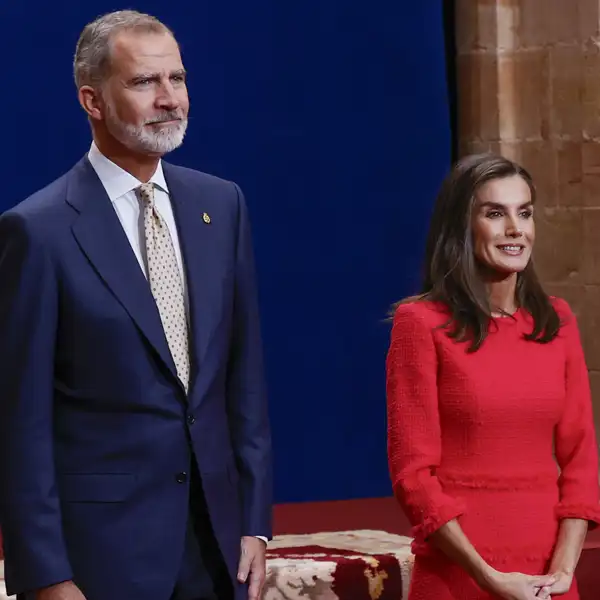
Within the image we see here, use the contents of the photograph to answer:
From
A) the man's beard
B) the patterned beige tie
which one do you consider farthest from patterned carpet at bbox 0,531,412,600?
the man's beard

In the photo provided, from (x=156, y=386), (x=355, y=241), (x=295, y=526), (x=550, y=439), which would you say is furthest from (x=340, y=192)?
(x=156, y=386)

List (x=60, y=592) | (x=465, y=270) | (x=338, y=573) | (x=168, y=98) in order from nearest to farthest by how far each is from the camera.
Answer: (x=60, y=592)
(x=168, y=98)
(x=465, y=270)
(x=338, y=573)

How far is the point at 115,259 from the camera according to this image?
2.25 meters

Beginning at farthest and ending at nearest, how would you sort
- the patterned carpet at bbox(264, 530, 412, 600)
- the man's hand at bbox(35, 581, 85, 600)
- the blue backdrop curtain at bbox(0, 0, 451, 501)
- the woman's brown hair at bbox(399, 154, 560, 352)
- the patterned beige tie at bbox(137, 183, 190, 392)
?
the blue backdrop curtain at bbox(0, 0, 451, 501), the patterned carpet at bbox(264, 530, 412, 600), the woman's brown hair at bbox(399, 154, 560, 352), the patterned beige tie at bbox(137, 183, 190, 392), the man's hand at bbox(35, 581, 85, 600)

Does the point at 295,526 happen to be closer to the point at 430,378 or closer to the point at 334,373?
the point at 334,373

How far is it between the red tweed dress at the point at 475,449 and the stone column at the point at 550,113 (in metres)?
1.99

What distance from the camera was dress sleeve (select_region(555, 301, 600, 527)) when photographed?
262cm

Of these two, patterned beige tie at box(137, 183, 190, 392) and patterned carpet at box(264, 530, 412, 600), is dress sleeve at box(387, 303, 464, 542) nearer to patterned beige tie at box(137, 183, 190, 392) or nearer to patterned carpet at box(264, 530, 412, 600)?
patterned beige tie at box(137, 183, 190, 392)

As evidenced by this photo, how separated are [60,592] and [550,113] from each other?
287 cm

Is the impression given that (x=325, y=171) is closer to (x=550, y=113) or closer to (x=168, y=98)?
(x=550, y=113)

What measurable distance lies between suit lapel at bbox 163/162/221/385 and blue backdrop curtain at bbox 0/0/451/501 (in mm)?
1974

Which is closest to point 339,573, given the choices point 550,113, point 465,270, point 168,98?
point 465,270

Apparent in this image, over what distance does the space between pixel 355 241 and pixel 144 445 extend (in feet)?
8.00

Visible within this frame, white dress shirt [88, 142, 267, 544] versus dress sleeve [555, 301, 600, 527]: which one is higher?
white dress shirt [88, 142, 267, 544]
